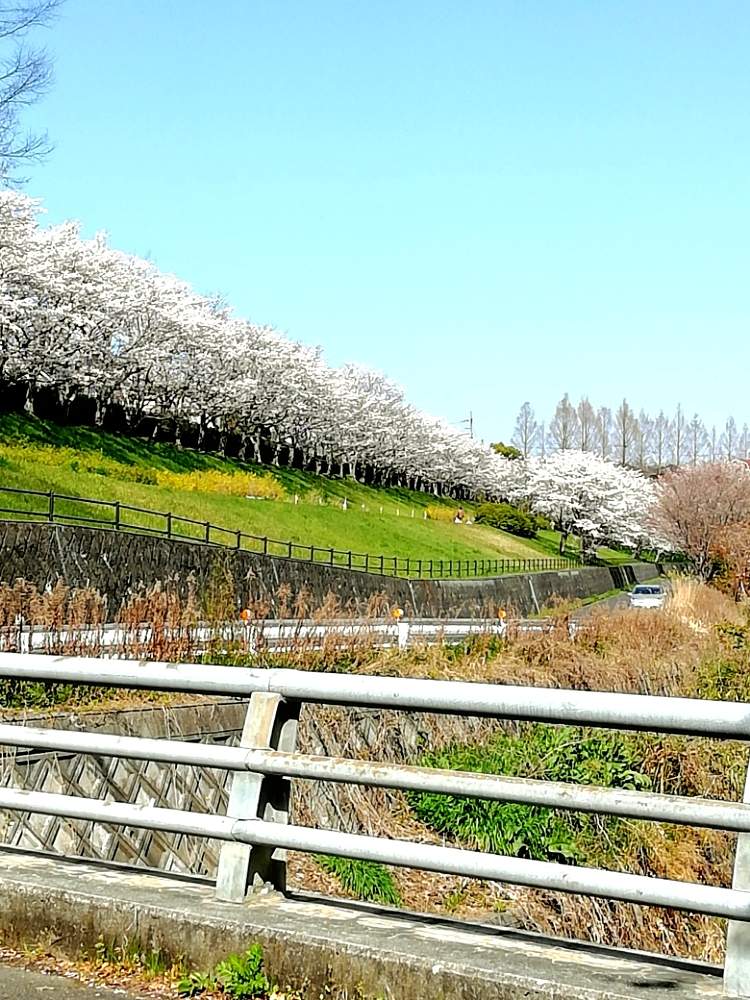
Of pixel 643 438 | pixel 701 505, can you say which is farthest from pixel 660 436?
pixel 701 505

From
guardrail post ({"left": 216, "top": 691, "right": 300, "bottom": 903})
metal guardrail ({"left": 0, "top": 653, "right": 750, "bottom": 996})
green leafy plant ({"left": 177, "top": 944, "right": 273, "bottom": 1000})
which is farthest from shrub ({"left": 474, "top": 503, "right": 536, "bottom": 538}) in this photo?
green leafy plant ({"left": 177, "top": 944, "right": 273, "bottom": 1000})

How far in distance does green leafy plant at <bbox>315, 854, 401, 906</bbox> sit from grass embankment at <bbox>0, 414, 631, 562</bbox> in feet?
82.2

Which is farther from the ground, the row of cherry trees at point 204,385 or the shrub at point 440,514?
the row of cherry trees at point 204,385

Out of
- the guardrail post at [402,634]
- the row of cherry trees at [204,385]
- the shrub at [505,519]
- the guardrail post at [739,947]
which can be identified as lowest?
the shrub at [505,519]

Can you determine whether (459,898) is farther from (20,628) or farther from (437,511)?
(437,511)

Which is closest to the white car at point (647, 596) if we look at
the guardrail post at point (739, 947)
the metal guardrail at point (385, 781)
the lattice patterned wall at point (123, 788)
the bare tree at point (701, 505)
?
the bare tree at point (701, 505)

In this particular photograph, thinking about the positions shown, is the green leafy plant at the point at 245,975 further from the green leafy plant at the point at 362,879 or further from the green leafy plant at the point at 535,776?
the green leafy plant at the point at 535,776

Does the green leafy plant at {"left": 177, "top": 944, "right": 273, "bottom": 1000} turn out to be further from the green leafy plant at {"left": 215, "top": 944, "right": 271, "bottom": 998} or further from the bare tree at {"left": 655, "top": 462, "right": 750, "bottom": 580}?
the bare tree at {"left": 655, "top": 462, "right": 750, "bottom": 580}

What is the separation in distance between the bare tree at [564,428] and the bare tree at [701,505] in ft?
307

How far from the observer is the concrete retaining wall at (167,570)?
2694 centimetres

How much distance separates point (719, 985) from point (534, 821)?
323 inches

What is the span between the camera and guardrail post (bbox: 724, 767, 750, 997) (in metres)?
3.60

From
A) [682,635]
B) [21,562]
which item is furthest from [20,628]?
[21,562]

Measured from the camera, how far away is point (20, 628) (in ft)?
41.9
